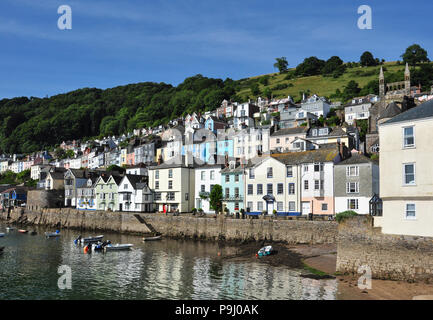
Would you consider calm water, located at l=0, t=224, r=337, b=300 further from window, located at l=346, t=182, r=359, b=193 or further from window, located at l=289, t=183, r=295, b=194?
window, located at l=346, t=182, r=359, b=193

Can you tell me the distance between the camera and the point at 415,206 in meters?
25.5

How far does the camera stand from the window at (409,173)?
84.8 ft

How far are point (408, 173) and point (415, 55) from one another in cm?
16797

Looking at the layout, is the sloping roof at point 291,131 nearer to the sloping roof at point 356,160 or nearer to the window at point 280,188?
the window at point 280,188

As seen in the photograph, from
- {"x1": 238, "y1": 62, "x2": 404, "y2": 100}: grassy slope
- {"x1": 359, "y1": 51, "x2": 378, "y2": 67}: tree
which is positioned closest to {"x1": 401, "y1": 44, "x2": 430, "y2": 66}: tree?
{"x1": 238, "y1": 62, "x2": 404, "y2": 100}: grassy slope

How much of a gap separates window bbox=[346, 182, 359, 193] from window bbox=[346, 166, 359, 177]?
1.19 m

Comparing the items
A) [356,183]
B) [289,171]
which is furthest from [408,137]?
[289,171]

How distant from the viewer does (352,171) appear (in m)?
48.9

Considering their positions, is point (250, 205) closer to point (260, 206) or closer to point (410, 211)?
point (260, 206)

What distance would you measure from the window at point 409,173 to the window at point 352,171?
74.3 feet

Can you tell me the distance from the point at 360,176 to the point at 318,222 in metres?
9.28

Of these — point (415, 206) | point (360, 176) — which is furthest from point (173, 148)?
point (415, 206)

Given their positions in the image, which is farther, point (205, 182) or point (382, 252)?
point (205, 182)

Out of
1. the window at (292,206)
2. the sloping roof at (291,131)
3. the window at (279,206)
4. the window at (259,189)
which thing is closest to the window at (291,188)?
the window at (292,206)
